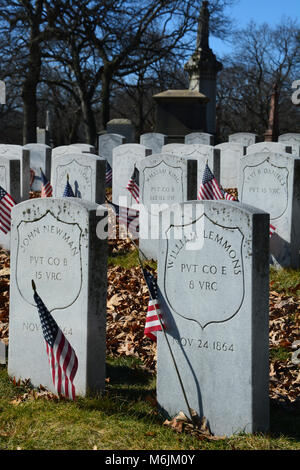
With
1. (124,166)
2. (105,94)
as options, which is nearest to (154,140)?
(124,166)

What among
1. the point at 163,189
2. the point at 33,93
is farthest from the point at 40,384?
the point at 33,93

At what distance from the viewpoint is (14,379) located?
18.4ft

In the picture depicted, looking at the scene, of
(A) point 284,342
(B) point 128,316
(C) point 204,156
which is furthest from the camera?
(C) point 204,156

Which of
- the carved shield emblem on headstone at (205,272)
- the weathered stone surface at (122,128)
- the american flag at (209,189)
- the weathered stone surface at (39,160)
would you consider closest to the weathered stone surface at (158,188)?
the american flag at (209,189)

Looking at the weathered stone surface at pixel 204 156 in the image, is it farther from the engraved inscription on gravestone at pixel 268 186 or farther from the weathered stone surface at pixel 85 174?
the engraved inscription on gravestone at pixel 268 186

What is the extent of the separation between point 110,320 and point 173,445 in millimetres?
3109

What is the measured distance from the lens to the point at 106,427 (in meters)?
4.55

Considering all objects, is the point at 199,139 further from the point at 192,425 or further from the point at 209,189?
the point at 192,425

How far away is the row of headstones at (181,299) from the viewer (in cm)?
461

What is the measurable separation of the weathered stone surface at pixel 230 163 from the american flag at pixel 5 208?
807 cm

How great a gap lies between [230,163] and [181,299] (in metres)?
12.1

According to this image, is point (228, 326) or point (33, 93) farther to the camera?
point (33, 93)
